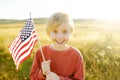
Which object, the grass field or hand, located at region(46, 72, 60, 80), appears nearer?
hand, located at region(46, 72, 60, 80)

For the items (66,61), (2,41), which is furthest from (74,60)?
(2,41)

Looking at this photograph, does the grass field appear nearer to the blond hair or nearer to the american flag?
the american flag

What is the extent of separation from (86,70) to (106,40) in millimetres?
2166

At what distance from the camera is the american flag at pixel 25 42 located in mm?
5324

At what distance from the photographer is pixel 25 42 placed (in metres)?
5.35

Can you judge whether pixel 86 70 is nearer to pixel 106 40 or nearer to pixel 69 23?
pixel 106 40

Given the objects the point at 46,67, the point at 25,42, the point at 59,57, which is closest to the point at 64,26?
the point at 59,57

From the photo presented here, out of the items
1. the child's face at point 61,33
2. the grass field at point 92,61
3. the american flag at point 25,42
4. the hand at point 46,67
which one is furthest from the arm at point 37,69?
the grass field at point 92,61

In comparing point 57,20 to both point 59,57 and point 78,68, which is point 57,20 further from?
point 78,68

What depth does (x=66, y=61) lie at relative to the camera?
5.00 m

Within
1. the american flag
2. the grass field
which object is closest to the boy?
the american flag

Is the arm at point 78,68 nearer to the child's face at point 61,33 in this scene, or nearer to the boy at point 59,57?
the boy at point 59,57

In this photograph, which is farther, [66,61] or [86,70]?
[86,70]

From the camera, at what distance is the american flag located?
532cm
